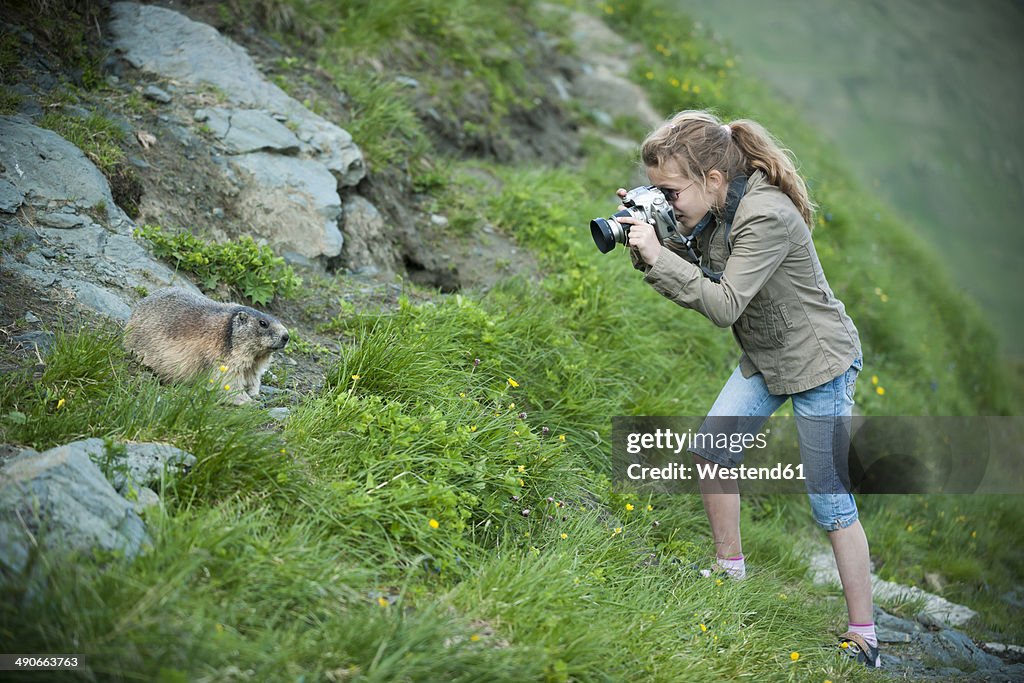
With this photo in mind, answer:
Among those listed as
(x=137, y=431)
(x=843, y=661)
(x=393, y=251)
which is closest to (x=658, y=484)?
(x=843, y=661)

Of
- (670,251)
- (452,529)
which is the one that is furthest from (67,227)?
(670,251)

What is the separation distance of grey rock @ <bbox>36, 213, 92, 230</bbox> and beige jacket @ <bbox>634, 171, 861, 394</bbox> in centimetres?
302

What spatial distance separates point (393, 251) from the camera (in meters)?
5.89

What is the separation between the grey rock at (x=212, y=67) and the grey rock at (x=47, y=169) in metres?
1.26

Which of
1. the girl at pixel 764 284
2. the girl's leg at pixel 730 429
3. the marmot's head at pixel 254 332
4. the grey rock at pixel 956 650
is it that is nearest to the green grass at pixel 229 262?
the marmot's head at pixel 254 332

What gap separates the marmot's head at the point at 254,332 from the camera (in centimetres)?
387

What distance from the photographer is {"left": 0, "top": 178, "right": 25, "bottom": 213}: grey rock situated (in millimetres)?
4238

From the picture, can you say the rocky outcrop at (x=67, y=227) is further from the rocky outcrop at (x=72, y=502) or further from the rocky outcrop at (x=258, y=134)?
the rocky outcrop at (x=72, y=502)

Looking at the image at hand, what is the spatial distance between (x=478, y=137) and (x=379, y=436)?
14.7ft

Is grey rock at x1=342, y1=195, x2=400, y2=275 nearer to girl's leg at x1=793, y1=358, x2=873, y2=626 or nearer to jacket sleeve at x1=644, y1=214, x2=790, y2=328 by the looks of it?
jacket sleeve at x1=644, y1=214, x2=790, y2=328

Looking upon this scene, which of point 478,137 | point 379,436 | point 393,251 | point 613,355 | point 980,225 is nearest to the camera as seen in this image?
point 379,436

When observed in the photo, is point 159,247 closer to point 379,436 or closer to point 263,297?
point 263,297

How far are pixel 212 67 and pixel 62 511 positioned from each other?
13.5 feet

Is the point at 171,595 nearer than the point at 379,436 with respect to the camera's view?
Yes
